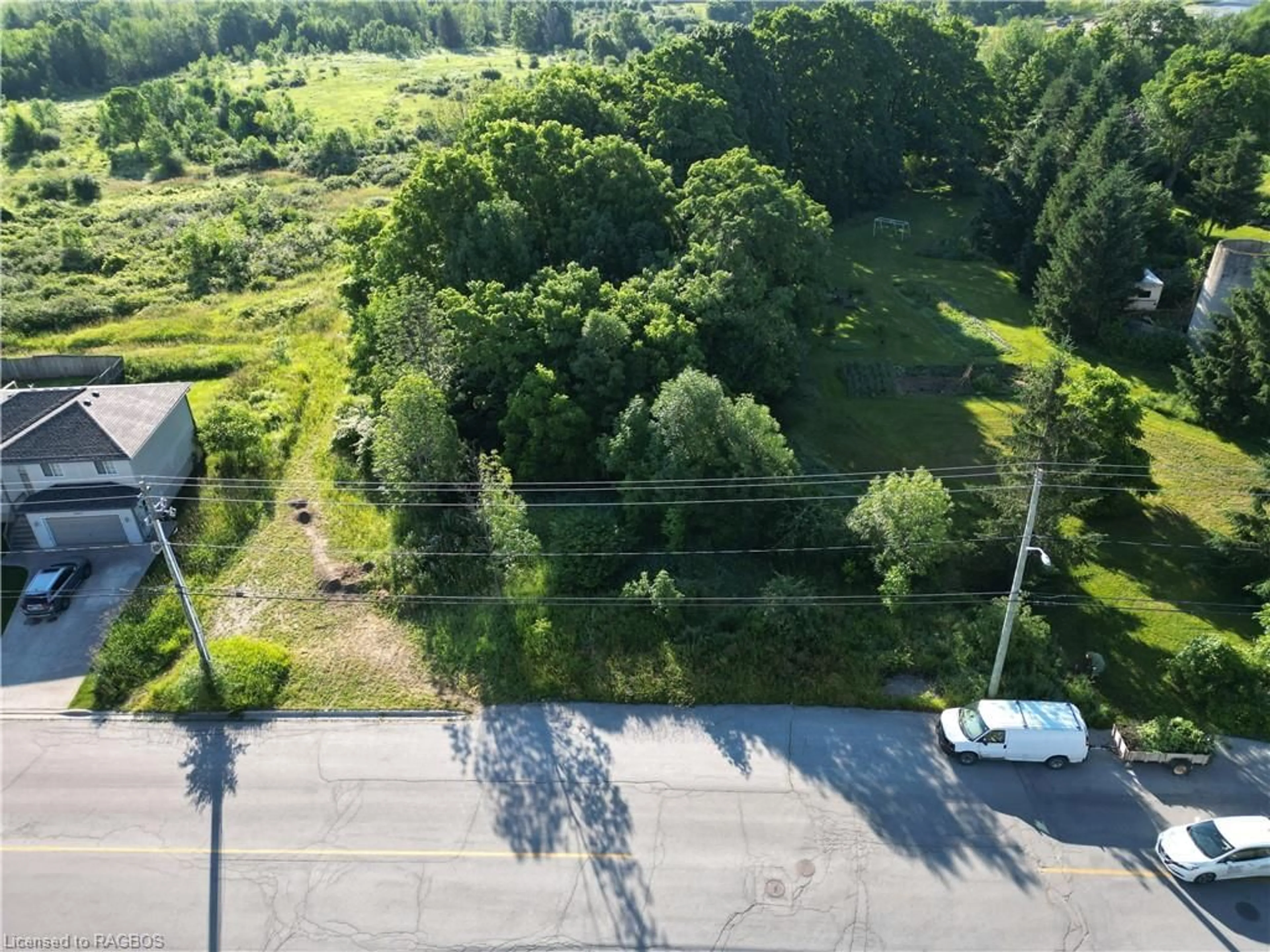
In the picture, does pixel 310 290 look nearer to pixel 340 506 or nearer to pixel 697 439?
pixel 340 506

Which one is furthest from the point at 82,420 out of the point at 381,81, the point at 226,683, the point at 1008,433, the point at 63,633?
the point at 381,81

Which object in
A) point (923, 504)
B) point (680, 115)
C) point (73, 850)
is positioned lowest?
point (73, 850)

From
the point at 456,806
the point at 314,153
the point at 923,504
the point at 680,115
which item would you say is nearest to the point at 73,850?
the point at 456,806

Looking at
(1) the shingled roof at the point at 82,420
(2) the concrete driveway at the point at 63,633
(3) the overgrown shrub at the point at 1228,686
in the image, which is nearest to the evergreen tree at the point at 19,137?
(1) the shingled roof at the point at 82,420

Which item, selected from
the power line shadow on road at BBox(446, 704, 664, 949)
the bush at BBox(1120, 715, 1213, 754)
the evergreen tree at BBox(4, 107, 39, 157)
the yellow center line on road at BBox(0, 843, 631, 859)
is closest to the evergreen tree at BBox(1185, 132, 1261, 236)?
the bush at BBox(1120, 715, 1213, 754)

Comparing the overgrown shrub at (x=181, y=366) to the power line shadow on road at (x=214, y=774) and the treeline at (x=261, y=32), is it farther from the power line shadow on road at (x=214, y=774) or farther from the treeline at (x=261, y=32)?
the treeline at (x=261, y=32)

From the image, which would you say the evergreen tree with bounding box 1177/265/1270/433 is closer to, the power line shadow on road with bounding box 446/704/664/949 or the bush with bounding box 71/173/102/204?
the power line shadow on road with bounding box 446/704/664/949
